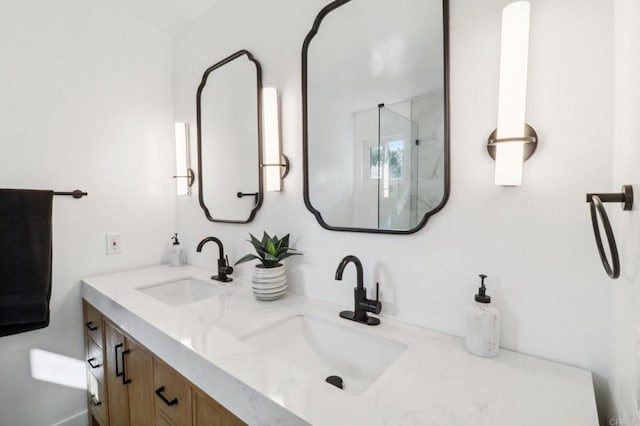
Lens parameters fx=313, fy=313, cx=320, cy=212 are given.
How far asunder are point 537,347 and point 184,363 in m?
0.97

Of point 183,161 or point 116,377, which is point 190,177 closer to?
point 183,161

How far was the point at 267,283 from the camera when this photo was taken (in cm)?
127

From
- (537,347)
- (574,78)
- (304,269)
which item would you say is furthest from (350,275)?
(574,78)

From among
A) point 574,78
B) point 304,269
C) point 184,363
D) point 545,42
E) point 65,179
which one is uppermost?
point 545,42

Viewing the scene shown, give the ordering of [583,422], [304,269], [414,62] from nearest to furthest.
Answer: [583,422] < [414,62] < [304,269]

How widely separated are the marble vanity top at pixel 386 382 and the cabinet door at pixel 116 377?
0.87 feet

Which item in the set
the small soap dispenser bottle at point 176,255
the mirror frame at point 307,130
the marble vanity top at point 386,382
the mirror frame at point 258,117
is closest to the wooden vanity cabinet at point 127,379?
the marble vanity top at point 386,382

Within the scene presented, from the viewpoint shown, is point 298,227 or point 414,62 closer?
point 414,62

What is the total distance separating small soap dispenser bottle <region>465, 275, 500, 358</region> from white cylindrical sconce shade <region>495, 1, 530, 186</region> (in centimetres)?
29

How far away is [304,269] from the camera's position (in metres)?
1.35

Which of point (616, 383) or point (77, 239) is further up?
point (77, 239)

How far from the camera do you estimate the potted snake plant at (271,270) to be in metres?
1.28

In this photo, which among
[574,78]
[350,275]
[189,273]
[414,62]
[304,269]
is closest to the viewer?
[574,78]

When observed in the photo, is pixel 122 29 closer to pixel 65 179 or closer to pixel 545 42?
pixel 65 179
